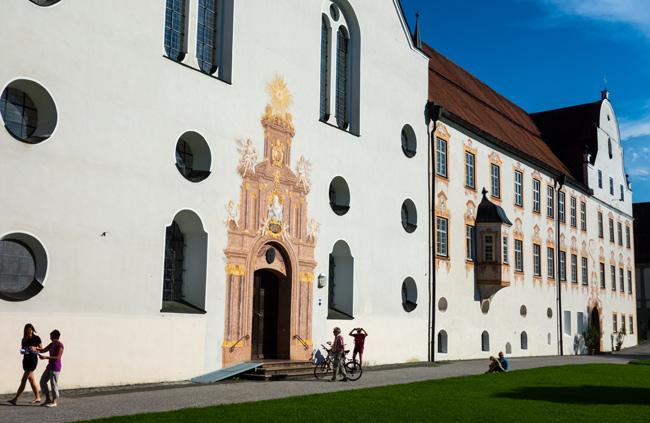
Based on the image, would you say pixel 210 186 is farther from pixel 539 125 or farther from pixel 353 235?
pixel 539 125

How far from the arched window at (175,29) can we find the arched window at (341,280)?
25.9ft

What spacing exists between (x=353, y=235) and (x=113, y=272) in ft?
30.9

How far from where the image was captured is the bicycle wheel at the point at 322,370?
19516mm

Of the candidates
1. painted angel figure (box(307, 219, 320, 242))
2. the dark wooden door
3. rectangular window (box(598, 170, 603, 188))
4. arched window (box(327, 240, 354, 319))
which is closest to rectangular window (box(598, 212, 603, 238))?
rectangular window (box(598, 170, 603, 188))

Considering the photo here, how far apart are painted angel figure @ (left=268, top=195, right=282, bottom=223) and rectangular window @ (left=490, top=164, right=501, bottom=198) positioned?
15.7 m

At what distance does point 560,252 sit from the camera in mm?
40188

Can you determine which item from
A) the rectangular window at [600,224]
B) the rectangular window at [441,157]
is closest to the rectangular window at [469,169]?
the rectangular window at [441,157]

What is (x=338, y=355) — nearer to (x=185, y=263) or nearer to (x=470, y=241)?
(x=185, y=263)

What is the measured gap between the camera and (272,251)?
803 inches

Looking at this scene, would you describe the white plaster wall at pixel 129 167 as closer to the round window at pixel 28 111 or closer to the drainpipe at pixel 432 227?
the round window at pixel 28 111

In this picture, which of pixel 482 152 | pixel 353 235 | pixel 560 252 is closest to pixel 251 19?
pixel 353 235

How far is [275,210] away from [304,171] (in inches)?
70.4

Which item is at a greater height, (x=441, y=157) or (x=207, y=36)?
(x=207, y=36)

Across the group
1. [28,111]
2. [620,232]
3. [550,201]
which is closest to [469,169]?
[550,201]
